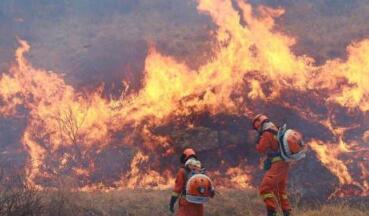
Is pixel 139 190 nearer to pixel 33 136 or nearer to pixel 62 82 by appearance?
pixel 33 136

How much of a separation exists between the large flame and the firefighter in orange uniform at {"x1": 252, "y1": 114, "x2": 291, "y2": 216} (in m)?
3.33

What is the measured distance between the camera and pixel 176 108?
42.0ft

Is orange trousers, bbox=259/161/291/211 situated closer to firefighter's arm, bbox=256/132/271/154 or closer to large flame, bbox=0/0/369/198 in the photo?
firefighter's arm, bbox=256/132/271/154

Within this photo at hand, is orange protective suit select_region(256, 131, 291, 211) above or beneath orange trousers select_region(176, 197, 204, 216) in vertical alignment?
above

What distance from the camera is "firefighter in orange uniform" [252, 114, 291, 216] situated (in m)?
7.64

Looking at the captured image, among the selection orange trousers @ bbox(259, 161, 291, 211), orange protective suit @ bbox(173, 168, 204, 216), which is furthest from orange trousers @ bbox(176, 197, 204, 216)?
orange trousers @ bbox(259, 161, 291, 211)

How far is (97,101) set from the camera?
14234mm

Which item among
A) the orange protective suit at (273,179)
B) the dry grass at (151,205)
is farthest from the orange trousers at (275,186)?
the dry grass at (151,205)

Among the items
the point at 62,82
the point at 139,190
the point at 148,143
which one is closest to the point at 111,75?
the point at 62,82

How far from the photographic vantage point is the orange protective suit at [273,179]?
7.65m

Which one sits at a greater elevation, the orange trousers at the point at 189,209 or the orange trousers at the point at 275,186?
the orange trousers at the point at 275,186

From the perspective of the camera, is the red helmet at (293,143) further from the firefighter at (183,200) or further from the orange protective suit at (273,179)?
the firefighter at (183,200)

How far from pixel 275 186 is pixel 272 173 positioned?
23 centimetres

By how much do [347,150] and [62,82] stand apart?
1066 cm
